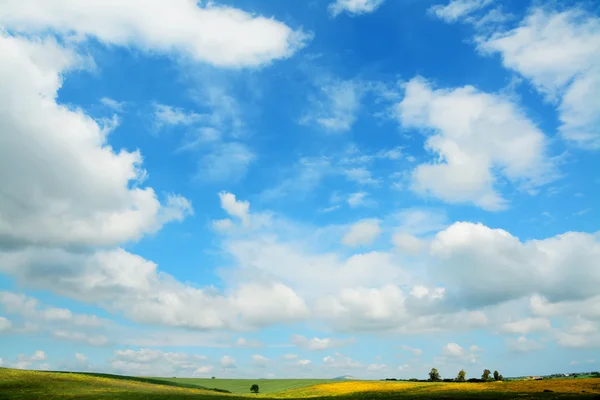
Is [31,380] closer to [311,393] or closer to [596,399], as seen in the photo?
[311,393]

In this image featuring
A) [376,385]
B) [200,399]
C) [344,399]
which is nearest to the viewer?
[200,399]

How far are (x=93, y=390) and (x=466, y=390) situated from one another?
254 ft

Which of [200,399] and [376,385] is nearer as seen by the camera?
[200,399]

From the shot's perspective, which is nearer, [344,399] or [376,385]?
[344,399]

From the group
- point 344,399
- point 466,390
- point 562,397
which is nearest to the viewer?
point 562,397

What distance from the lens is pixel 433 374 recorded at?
171 metres

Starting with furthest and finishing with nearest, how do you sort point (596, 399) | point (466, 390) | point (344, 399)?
point (466, 390) < point (344, 399) < point (596, 399)

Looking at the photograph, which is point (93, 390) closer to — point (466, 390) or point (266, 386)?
point (466, 390)

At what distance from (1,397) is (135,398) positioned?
20.6 metres

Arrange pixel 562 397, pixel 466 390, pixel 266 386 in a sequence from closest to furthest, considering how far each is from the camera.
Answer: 1. pixel 562 397
2. pixel 466 390
3. pixel 266 386

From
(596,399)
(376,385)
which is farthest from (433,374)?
(596,399)

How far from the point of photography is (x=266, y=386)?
170 metres

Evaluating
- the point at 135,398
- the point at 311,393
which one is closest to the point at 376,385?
the point at 311,393

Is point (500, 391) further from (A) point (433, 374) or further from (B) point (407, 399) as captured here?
(A) point (433, 374)
